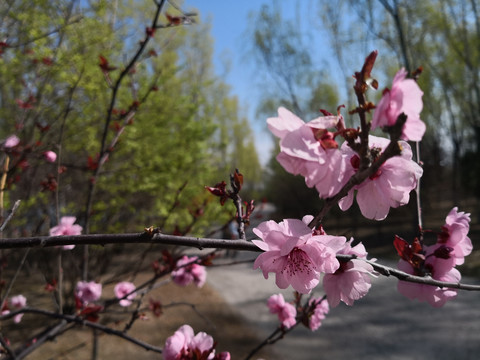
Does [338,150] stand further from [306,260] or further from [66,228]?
[66,228]

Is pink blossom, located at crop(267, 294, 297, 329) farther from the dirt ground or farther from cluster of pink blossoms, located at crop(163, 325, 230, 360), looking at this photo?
the dirt ground

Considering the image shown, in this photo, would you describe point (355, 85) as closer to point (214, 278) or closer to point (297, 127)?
point (297, 127)

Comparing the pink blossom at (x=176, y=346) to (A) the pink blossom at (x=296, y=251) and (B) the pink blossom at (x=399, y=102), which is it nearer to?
(A) the pink blossom at (x=296, y=251)

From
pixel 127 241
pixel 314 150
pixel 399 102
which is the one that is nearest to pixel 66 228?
pixel 127 241

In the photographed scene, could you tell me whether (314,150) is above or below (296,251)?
above

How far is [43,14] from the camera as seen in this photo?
13.5 ft

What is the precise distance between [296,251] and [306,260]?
0.10 feet

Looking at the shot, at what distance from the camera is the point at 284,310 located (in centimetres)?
211

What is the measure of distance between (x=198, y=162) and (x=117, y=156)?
1.60 meters

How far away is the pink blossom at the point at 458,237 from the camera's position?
0.93 metres

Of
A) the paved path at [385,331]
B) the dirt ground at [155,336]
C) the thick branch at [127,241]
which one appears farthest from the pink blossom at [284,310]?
the paved path at [385,331]

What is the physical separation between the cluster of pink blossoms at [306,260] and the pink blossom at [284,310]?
119cm

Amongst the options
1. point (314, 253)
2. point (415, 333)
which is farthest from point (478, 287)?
point (415, 333)

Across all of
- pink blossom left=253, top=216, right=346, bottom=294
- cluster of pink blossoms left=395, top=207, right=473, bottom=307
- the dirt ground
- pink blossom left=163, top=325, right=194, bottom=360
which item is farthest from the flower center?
the dirt ground
